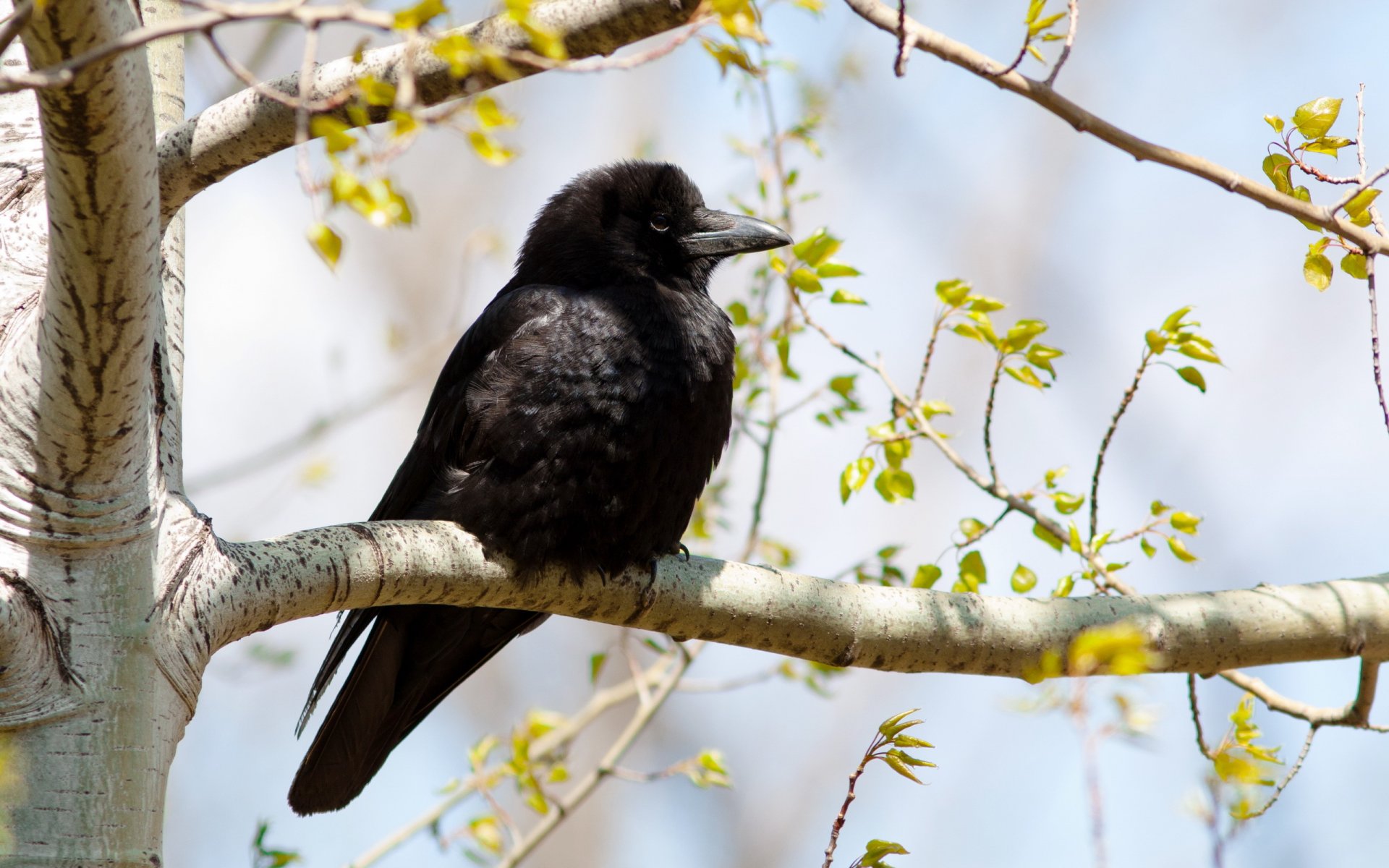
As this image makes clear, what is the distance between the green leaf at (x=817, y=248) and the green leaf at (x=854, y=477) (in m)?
0.51

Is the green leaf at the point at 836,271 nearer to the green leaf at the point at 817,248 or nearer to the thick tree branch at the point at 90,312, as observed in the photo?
the green leaf at the point at 817,248

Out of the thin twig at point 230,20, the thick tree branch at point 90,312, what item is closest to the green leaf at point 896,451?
the thick tree branch at point 90,312

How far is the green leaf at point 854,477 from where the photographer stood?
299 cm

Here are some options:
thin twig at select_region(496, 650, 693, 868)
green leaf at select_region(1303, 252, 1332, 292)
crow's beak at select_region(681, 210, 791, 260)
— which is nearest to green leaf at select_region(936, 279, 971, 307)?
green leaf at select_region(1303, 252, 1332, 292)

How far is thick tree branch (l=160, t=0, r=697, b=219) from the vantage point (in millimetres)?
2062

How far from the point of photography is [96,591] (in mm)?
1942

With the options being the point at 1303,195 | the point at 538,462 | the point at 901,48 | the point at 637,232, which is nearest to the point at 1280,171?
the point at 1303,195

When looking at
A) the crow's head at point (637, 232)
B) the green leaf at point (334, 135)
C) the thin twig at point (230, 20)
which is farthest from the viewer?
the crow's head at point (637, 232)

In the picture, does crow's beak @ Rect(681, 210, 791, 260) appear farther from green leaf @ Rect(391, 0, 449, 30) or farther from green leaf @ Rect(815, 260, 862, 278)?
green leaf @ Rect(391, 0, 449, 30)

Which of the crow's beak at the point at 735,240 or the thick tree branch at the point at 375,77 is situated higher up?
the crow's beak at the point at 735,240

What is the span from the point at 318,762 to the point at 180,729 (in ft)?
4.43

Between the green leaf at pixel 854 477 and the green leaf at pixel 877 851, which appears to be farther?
the green leaf at pixel 854 477

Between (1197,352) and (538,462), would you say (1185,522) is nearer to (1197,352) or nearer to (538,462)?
(1197,352)

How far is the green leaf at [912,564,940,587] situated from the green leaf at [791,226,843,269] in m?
0.81
